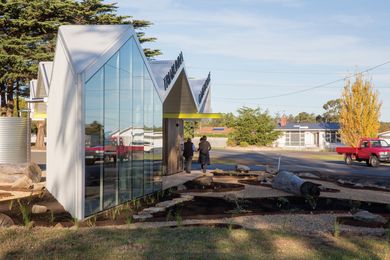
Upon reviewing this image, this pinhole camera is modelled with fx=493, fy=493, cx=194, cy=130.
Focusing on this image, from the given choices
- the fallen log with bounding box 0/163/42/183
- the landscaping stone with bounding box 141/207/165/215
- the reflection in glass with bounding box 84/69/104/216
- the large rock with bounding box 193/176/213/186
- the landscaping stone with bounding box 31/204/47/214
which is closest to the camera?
the reflection in glass with bounding box 84/69/104/216

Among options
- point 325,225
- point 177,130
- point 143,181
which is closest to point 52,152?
point 143,181

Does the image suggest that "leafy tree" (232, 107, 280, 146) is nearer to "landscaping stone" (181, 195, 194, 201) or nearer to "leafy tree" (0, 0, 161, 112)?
"leafy tree" (0, 0, 161, 112)

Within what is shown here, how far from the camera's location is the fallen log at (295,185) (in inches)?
627

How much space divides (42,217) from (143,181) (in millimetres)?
4667

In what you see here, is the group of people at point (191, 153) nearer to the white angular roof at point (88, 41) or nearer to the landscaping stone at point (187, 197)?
the landscaping stone at point (187, 197)

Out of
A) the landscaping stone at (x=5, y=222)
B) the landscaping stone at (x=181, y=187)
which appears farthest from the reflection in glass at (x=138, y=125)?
the landscaping stone at (x=5, y=222)

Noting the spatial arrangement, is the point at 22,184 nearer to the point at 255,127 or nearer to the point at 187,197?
the point at 187,197

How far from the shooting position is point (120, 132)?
41.0 feet

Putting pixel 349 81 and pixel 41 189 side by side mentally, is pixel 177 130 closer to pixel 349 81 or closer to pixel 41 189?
pixel 41 189

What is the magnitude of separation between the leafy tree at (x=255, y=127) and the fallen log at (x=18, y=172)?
1977 inches

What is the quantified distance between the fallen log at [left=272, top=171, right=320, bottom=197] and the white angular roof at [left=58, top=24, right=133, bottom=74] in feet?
24.3

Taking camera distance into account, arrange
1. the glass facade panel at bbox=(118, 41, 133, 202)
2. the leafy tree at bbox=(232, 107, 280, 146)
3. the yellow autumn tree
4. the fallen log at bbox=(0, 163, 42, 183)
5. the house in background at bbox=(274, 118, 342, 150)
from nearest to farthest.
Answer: the glass facade panel at bbox=(118, 41, 133, 202), the fallen log at bbox=(0, 163, 42, 183), the yellow autumn tree, the leafy tree at bbox=(232, 107, 280, 146), the house in background at bbox=(274, 118, 342, 150)

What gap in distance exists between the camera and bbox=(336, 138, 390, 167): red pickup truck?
113ft

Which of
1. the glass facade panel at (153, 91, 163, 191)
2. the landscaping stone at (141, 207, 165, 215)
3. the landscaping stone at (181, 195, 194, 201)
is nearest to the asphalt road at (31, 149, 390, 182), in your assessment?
the glass facade panel at (153, 91, 163, 191)
